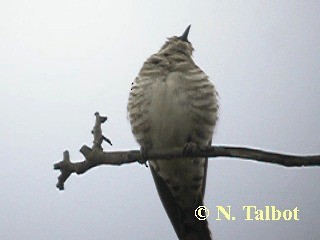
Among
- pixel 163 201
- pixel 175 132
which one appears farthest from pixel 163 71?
pixel 163 201

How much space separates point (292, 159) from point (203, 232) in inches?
98.4

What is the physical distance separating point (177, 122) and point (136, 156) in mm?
2041

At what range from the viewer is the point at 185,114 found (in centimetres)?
512

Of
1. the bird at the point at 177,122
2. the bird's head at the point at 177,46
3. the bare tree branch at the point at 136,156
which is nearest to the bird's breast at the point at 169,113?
the bird at the point at 177,122

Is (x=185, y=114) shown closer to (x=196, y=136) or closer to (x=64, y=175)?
(x=196, y=136)

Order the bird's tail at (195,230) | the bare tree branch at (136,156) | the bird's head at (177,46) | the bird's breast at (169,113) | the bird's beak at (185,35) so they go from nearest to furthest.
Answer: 1. the bare tree branch at (136,156)
2. the bird's tail at (195,230)
3. the bird's breast at (169,113)
4. the bird's head at (177,46)
5. the bird's beak at (185,35)

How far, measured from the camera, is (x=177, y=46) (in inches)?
235

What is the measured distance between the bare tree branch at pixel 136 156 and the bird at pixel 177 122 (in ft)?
4.90

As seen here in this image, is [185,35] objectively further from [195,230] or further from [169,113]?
[195,230]

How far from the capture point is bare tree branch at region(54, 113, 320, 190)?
258 cm

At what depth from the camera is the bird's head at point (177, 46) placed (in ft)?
19.2

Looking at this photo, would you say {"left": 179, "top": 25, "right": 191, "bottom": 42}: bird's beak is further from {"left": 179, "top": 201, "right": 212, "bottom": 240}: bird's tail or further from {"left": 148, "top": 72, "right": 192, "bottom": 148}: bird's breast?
{"left": 179, "top": 201, "right": 212, "bottom": 240}: bird's tail

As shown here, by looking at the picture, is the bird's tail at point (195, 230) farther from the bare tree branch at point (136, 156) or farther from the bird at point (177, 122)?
the bare tree branch at point (136, 156)

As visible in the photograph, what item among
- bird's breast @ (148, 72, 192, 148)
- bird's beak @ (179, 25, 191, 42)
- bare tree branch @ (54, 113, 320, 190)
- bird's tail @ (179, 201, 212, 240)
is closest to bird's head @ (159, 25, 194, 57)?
bird's beak @ (179, 25, 191, 42)
